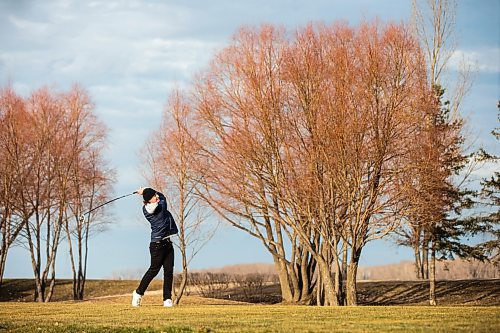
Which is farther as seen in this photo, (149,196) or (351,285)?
(351,285)

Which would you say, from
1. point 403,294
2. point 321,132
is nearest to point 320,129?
point 321,132

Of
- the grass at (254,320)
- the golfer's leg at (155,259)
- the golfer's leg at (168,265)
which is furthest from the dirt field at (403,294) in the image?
the grass at (254,320)

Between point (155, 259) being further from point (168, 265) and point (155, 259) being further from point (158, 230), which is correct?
point (158, 230)

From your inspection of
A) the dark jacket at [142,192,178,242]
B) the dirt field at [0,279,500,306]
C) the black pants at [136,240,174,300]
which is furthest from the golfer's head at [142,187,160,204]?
the dirt field at [0,279,500,306]

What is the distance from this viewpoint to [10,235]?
34969mm

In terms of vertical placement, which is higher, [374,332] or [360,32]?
[360,32]

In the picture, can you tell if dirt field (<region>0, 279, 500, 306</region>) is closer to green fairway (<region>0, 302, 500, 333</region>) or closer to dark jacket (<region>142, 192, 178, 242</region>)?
dark jacket (<region>142, 192, 178, 242</region>)

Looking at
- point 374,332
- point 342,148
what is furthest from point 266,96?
point 374,332

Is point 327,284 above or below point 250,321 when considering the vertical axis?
above

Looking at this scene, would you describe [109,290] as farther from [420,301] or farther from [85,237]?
[420,301]

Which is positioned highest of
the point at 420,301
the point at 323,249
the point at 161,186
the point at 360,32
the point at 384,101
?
the point at 360,32

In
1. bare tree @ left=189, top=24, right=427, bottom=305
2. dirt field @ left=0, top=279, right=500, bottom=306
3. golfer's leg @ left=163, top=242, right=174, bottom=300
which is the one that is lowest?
dirt field @ left=0, top=279, right=500, bottom=306

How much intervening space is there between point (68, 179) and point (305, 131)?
1410 cm

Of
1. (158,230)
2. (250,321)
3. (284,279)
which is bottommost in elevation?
(250,321)
